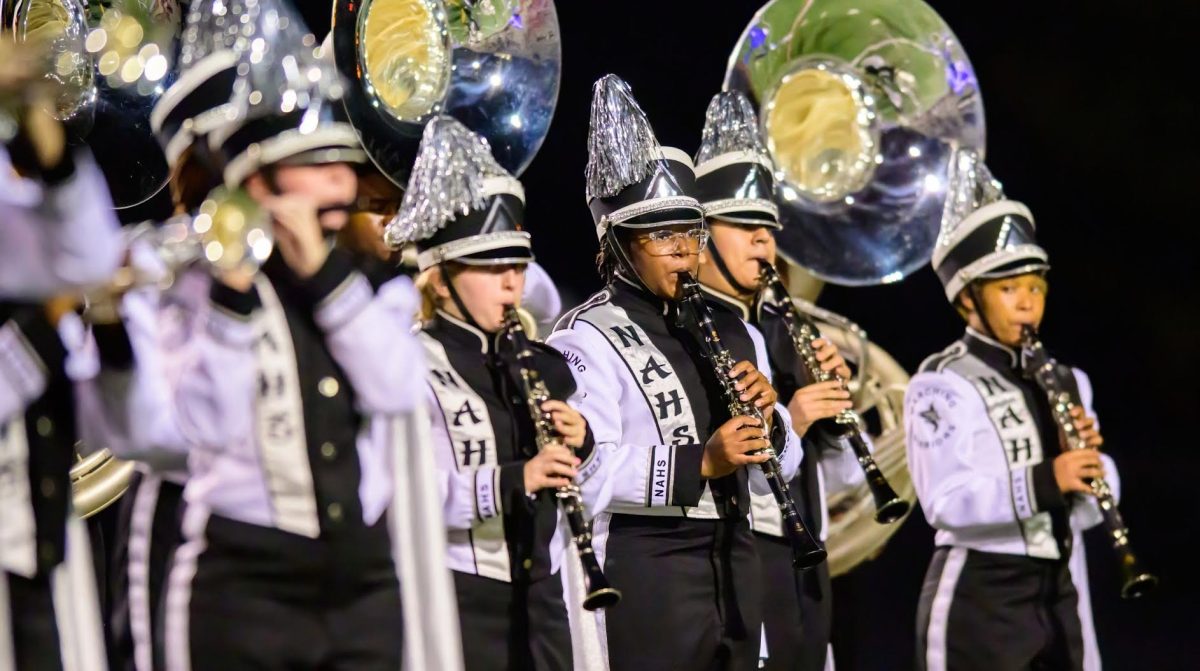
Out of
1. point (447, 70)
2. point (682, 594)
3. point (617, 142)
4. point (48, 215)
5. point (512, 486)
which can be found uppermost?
point (447, 70)

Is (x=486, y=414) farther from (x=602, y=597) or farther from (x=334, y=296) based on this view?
(x=334, y=296)

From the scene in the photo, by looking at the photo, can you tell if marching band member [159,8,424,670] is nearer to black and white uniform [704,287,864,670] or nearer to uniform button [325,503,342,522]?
uniform button [325,503,342,522]

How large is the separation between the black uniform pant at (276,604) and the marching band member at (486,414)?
0.77 m

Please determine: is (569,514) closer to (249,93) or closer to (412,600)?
(412,600)

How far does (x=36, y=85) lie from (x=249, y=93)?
0.50 metres

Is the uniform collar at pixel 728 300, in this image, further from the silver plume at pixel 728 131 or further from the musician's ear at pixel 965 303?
the musician's ear at pixel 965 303

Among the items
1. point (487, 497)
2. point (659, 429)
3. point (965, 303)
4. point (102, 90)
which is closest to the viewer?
point (487, 497)

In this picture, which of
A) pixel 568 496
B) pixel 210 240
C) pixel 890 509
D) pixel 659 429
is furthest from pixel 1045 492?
pixel 210 240

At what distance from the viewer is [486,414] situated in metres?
3.70

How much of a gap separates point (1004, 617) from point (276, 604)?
253cm

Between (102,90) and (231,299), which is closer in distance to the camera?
(231,299)

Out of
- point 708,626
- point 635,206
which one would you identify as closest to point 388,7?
point 635,206

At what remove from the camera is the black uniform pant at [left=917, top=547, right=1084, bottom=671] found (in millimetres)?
4629

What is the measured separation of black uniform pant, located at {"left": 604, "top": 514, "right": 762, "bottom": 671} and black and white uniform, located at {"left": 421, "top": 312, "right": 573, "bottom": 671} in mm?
323
